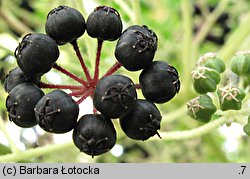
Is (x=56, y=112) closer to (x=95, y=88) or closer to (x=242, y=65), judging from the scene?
(x=95, y=88)

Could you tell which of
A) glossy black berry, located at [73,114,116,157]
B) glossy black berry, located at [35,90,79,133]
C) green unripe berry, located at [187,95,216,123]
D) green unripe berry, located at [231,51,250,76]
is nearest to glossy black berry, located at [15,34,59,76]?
glossy black berry, located at [35,90,79,133]

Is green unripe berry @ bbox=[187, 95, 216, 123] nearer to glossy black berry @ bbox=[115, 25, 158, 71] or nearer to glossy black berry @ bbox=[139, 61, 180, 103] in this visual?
glossy black berry @ bbox=[139, 61, 180, 103]

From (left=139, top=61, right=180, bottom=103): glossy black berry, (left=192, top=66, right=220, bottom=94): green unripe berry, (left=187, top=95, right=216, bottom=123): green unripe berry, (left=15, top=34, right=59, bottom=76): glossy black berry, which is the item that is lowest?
(left=187, top=95, right=216, bottom=123): green unripe berry

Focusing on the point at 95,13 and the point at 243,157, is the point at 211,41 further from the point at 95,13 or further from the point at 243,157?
the point at 95,13

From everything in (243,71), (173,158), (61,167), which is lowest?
(173,158)

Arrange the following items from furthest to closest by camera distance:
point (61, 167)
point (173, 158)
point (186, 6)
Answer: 1. point (173, 158)
2. point (186, 6)
3. point (61, 167)

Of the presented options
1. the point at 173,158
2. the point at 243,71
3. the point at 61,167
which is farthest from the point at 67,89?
the point at 173,158

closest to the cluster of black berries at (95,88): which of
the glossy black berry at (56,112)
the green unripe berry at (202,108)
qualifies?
the glossy black berry at (56,112)

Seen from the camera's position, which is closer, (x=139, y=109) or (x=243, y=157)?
(x=139, y=109)
